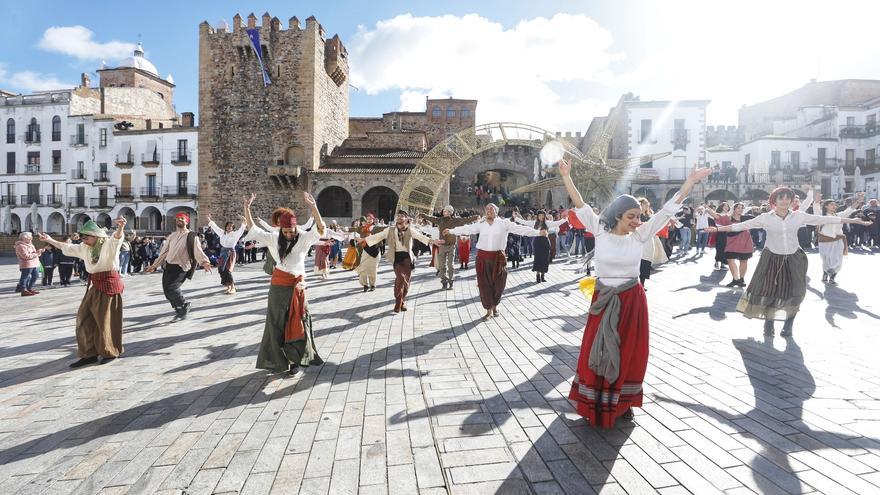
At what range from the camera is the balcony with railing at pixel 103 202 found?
4059 centimetres

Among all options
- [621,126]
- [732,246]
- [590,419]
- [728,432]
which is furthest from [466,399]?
[621,126]

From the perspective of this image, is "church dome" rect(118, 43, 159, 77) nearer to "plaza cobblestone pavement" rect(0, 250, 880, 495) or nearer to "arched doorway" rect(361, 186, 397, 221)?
"arched doorway" rect(361, 186, 397, 221)

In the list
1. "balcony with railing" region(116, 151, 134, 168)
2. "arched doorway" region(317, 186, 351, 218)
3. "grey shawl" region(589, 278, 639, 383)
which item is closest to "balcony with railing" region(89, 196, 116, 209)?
"balcony with railing" region(116, 151, 134, 168)

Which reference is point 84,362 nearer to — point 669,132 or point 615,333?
point 615,333

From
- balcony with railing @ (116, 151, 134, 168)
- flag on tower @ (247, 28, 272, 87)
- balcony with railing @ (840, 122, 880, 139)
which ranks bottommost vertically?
balcony with railing @ (116, 151, 134, 168)

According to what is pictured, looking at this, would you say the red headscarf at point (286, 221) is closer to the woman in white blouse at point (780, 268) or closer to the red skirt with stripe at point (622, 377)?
the red skirt with stripe at point (622, 377)

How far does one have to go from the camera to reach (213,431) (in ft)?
11.2

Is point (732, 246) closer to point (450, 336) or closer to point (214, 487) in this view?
point (450, 336)

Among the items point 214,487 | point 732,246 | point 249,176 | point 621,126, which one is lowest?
point 214,487

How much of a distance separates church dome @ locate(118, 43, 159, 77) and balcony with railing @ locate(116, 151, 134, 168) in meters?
18.2

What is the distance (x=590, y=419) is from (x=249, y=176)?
Result: 3348cm

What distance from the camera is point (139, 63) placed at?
54469 mm

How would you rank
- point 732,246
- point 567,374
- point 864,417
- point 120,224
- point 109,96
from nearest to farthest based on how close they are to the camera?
point 864,417 → point 567,374 → point 120,224 → point 732,246 → point 109,96

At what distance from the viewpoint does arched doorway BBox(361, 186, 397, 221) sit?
34906mm
